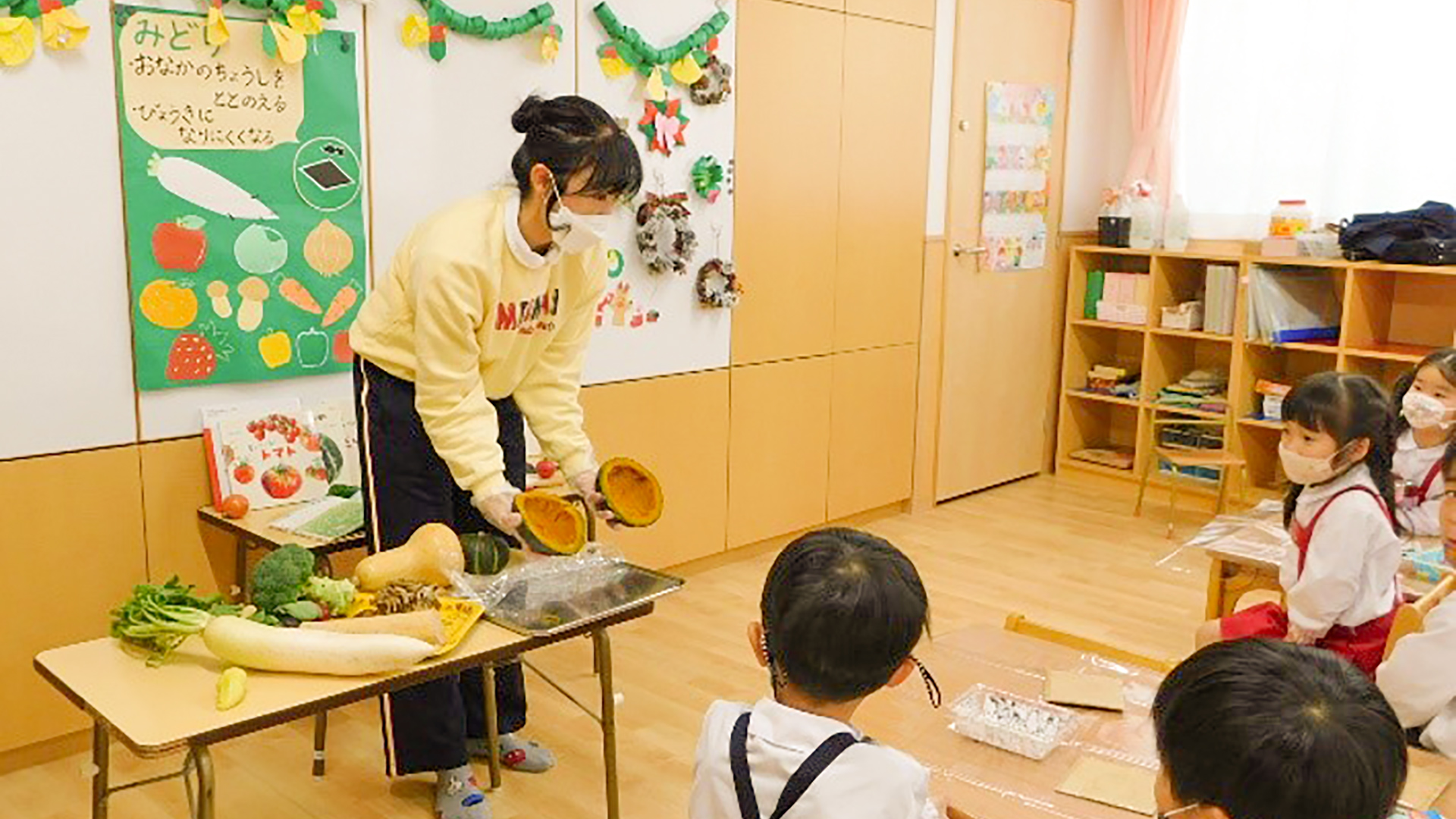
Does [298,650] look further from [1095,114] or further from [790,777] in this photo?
[1095,114]

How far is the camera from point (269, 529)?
115 inches

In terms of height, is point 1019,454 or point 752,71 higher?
point 752,71

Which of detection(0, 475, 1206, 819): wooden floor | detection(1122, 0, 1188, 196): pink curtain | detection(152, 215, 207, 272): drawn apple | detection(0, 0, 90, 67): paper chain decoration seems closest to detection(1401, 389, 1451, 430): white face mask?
detection(0, 475, 1206, 819): wooden floor

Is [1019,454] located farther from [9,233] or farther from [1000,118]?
[9,233]

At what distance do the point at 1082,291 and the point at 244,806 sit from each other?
4354mm

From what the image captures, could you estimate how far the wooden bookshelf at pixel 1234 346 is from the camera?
4.98 m

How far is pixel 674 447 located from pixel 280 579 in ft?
7.63

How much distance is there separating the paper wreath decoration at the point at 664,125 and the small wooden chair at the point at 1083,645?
2095 mm

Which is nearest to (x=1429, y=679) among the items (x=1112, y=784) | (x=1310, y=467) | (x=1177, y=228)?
(x=1310, y=467)

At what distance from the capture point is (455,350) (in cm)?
234

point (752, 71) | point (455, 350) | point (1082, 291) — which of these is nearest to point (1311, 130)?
point (1082, 291)

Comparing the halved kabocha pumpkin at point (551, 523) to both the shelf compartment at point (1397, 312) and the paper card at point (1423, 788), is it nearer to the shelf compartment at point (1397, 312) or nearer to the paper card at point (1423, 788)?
the paper card at point (1423, 788)

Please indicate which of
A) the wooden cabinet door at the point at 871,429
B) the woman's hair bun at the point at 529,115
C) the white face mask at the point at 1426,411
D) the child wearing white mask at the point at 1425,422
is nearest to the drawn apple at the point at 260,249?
the woman's hair bun at the point at 529,115

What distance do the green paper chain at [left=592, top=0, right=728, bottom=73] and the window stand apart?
263cm
